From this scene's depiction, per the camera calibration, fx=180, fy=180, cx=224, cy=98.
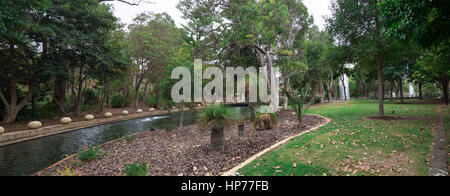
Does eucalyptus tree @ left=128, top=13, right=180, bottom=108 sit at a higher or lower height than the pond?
higher

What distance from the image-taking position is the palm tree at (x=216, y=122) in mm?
4662

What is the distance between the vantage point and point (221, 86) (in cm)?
947

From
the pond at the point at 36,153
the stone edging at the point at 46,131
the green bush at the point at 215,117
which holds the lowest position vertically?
the pond at the point at 36,153

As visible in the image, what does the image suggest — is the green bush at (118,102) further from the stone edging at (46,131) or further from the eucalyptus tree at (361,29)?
the eucalyptus tree at (361,29)

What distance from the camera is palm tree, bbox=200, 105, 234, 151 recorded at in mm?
4662

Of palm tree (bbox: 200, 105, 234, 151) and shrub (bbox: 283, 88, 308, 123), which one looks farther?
shrub (bbox: 283, 88, 308, 123)

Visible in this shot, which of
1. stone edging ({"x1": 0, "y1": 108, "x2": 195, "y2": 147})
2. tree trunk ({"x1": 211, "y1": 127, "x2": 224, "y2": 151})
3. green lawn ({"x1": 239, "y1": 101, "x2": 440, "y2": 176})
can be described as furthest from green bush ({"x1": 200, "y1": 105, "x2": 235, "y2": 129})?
stone edging ({"x1": 0, "y1": 108, "x2": 195, "y2": 147})

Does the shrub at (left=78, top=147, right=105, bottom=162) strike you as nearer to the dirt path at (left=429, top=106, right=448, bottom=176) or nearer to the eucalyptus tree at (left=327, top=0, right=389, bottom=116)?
the dirt path at (left=429, top=106, right=448, bottom=176)

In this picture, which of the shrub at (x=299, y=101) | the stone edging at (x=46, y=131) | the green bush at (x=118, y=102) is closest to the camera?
the shrub at (x=299, y=101)

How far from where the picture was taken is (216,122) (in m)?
4.65

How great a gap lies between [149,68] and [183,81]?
14252 mm

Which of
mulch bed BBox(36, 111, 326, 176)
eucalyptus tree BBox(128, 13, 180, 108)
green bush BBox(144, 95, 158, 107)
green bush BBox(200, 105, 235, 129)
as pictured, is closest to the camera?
mulch bed BBox(36, 111, 326, 176)

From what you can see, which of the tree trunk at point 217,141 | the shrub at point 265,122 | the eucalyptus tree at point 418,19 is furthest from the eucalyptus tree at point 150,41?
the eucalyptus tree at point 418,19

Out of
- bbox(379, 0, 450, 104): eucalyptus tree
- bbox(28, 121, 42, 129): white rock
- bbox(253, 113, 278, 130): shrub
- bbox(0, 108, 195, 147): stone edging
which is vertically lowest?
bbox(0, 108, 195, 147): stone edging
